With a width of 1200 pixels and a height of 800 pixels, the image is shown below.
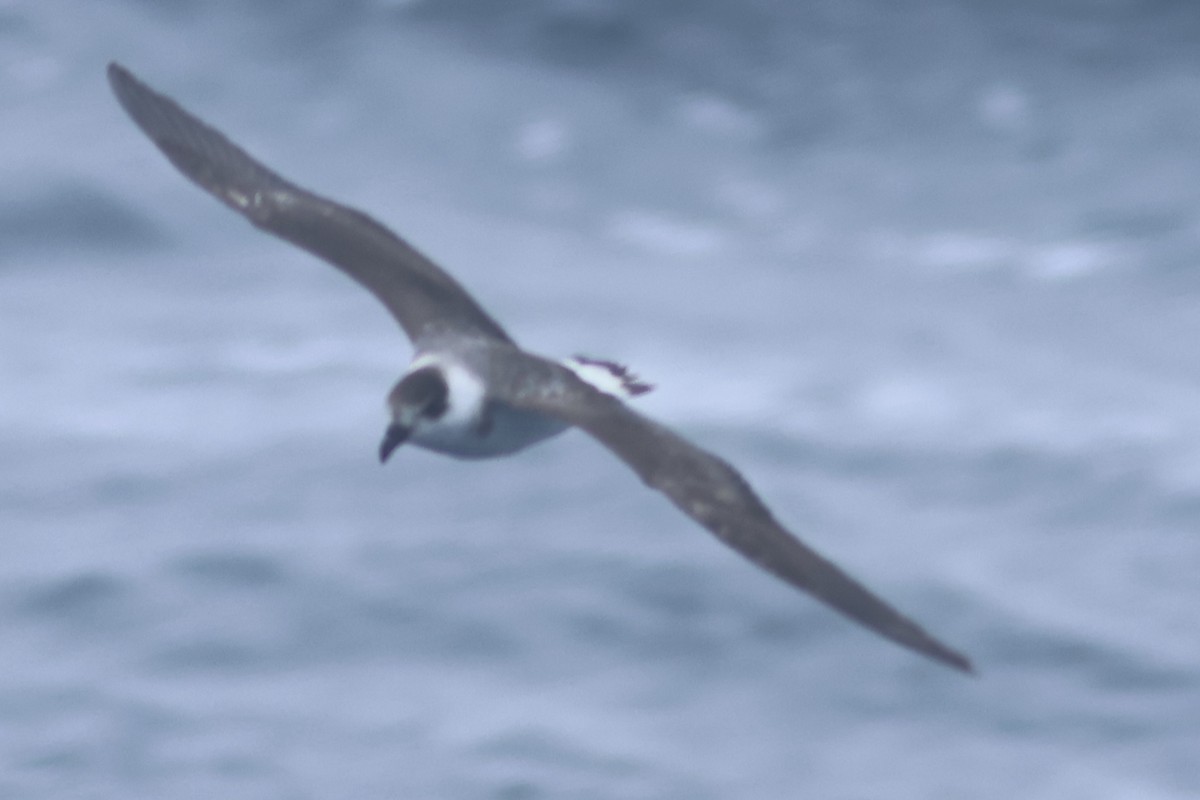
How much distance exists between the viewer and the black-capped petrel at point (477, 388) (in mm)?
6418

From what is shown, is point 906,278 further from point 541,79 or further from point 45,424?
Result: point 45,424

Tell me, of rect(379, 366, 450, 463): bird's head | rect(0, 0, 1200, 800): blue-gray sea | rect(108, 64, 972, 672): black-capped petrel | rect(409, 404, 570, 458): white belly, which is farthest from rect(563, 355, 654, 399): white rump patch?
rect(0, 0, 1200, 800): blue-gray sea

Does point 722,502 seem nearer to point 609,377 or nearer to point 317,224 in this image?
point 609,377

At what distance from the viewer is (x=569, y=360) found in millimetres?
8938

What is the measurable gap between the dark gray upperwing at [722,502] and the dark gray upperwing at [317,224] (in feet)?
3.92

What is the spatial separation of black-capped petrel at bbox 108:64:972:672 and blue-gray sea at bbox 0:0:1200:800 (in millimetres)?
2139

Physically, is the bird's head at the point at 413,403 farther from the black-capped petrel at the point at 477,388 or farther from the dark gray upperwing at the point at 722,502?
the dark gray upperwing at the point at 722,502

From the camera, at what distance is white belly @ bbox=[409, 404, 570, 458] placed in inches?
305

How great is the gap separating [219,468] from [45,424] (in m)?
1.29

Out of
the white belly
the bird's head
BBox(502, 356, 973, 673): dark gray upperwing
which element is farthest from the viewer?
the white belly

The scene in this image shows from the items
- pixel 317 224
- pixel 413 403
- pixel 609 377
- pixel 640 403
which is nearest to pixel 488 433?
pixel 413 403

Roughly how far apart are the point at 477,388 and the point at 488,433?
23cm

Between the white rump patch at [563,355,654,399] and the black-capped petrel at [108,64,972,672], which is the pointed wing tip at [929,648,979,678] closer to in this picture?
the black-capped petrel at [108,64,972,672]

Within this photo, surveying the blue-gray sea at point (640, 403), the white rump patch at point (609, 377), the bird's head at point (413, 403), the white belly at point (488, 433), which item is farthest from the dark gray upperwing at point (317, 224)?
the blue-gray sea at point (640, 403)
